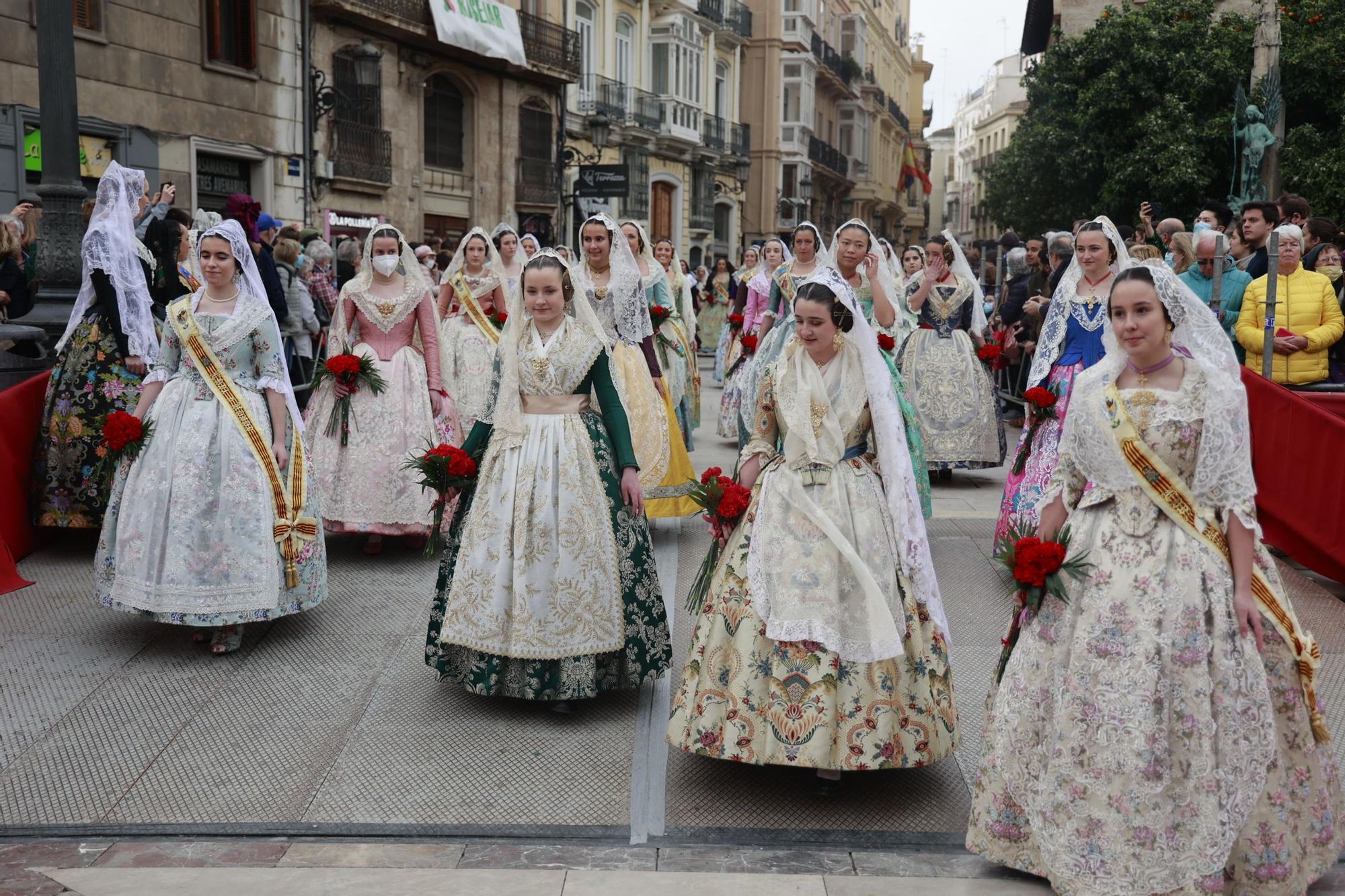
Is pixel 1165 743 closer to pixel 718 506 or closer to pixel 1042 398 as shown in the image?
pixel 718 506

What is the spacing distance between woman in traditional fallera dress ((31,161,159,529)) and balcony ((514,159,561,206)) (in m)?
18.9

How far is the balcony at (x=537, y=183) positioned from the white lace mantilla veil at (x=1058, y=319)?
20.0m

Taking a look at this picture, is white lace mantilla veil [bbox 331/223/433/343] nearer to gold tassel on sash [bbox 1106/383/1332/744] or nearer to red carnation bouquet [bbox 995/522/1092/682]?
red carnation bouquet [bbox 995/522/1092/682]

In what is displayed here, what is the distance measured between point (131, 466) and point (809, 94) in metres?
40.7

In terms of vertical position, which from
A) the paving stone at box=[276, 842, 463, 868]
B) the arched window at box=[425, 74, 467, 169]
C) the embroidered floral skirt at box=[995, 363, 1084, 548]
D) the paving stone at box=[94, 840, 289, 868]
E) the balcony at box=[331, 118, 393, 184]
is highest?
the arched window at box=[425, 74, 467, 169]

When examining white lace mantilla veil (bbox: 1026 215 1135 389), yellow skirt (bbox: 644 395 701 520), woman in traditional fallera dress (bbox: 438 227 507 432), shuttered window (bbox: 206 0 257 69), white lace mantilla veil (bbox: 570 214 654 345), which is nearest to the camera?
white lace mantilla veil (bbox: 1026 215 1135 389)

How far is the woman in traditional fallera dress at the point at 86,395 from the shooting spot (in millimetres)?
7008

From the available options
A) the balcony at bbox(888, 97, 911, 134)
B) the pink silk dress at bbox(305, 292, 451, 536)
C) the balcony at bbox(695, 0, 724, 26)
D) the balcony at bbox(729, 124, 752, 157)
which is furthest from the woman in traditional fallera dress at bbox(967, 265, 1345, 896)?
the balcony at bbox(888, 97, 911, 134)

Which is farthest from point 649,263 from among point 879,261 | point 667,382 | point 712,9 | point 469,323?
point 712,9

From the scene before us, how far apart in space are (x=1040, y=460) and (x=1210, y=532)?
3.17m

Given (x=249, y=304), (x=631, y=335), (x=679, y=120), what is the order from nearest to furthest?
(x=249, y=304), (x=631, y=335), (x=679, y=120)

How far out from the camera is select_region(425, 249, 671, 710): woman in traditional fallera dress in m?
4.95

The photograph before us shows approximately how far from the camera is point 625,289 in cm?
790

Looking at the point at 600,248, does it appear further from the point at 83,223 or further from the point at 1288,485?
the point at 1288,485
